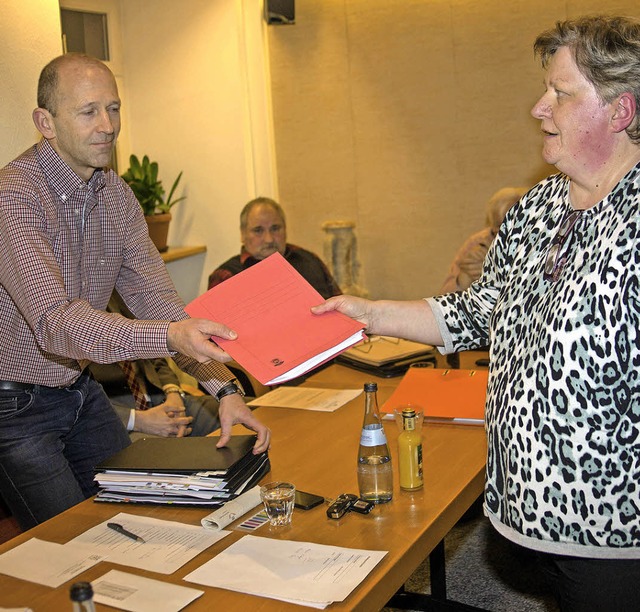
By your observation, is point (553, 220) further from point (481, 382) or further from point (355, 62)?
point (355, 62)

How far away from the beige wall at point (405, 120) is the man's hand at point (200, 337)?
382cm

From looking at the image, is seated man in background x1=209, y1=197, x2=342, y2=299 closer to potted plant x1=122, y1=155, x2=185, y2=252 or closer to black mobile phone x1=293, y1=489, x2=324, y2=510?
potted plant x1=122, y1=155, x2=185, y2=252

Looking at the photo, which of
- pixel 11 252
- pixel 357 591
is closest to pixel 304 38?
pixel 11 252

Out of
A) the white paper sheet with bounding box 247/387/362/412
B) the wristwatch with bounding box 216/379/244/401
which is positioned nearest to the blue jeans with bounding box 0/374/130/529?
the wristwatch with bounding box 216/379/244/401

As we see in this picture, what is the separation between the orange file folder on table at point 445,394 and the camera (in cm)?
268

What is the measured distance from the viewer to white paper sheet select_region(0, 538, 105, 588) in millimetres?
1781

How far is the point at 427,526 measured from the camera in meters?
1.92

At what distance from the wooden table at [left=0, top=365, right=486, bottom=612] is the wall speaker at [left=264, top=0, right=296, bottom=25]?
3.60m

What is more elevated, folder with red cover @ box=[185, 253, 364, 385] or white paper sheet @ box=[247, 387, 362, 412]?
folder with red cover @ box=[185, 253, 364, 385]

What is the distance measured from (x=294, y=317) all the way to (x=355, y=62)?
413cm

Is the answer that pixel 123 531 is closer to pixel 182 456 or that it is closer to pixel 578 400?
pixel 182 456

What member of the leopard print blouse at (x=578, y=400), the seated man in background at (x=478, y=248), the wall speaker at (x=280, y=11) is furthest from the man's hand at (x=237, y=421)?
the wall speaker at (x=280, y=11)

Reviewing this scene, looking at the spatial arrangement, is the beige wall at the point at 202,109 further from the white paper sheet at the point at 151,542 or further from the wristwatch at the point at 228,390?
the white paper sheet at the point at 151,542

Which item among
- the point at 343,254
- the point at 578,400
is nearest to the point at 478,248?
the point at 343,254
